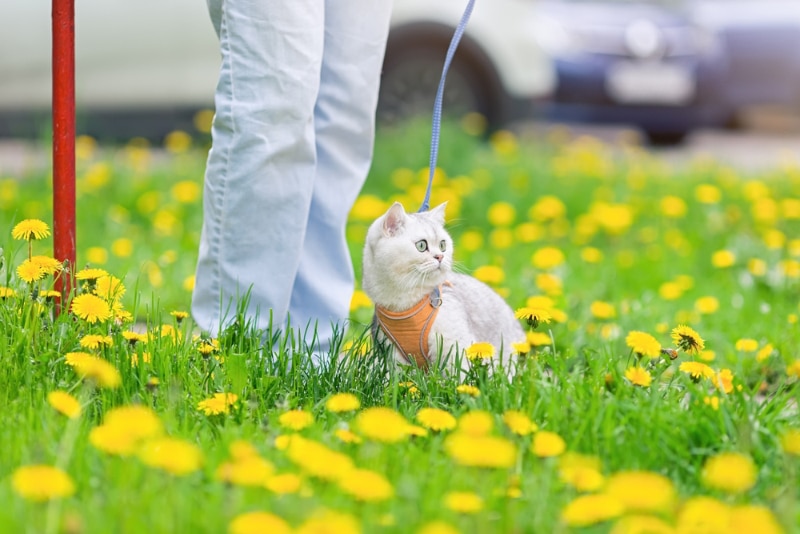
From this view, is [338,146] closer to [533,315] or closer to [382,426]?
[533,315]

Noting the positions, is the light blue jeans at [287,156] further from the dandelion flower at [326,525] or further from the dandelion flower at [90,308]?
the dandelion flower at [326,525]

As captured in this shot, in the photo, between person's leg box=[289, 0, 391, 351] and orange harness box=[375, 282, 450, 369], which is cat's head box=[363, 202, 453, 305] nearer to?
orange harness box=[375, 282, 450, 369]

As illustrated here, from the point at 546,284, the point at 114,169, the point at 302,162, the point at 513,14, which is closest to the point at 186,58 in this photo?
the point at 114,169

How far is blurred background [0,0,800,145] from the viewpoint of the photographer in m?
6.46

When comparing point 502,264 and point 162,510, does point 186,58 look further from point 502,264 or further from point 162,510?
point 162,510

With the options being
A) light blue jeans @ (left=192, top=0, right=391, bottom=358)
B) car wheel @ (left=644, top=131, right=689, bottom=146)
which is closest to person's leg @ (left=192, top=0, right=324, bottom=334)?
light blue jeans @ (left=192, top=0, right=391, bottom=358)

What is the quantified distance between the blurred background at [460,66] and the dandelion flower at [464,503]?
4225mm

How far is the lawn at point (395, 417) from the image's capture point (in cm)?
166

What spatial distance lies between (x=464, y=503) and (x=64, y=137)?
158 centimetres

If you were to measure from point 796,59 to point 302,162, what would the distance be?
8.13m

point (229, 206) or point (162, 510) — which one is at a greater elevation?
point (229, 206)

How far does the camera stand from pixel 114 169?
549 cm

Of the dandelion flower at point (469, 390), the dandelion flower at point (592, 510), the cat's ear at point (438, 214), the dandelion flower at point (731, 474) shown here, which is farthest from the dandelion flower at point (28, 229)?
the dandelion flower at point (731, 474)

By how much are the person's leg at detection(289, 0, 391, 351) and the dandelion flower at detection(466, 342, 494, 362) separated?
1.51 ft
